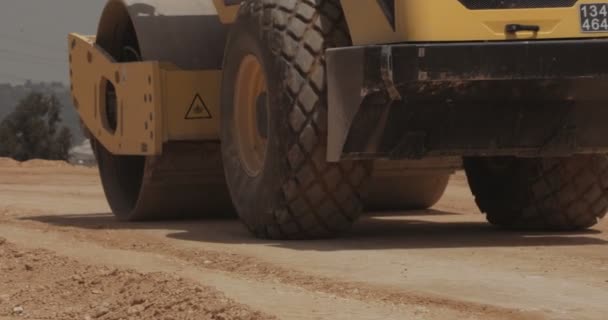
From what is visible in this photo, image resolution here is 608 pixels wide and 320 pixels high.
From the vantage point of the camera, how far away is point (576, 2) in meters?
8.80

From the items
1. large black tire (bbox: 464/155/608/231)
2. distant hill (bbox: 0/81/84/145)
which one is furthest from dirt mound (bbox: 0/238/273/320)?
distant hill (bbox: 0/81/84/145)

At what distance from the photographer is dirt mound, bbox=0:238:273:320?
6797 mm

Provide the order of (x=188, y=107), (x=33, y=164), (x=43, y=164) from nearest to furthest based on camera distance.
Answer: (x=188, y=107), (x=33, y=164), (x=43, y=164)

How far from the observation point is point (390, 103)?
8.62 m

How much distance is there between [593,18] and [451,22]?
0.81 m

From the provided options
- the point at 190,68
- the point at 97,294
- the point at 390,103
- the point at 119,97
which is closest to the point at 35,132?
the point at 119,97

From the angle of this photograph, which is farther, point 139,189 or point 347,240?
point 139,189

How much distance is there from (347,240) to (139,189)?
137 inches

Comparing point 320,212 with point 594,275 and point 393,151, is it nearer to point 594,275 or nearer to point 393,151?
point 393,151

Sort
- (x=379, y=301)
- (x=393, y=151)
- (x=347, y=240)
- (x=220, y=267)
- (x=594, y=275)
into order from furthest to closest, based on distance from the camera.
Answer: (x=347, y=240), (x=393, y=151), (x=220, y=267), (x=594, y=275), (x=379, y=301)

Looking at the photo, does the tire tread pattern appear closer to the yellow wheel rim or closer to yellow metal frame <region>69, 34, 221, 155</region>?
the yellow wheel rim

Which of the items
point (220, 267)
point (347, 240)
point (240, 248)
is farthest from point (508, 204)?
point (220, 267)

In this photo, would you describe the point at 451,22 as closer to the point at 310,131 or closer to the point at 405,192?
the point at 310,131

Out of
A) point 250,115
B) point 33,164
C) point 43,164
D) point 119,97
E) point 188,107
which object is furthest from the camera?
point 43,164
